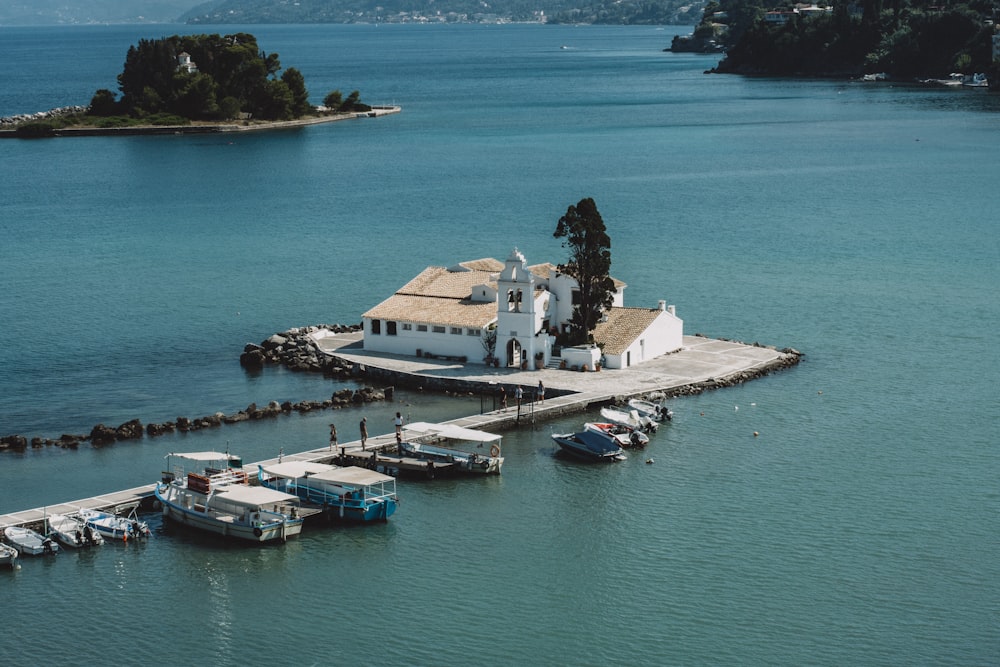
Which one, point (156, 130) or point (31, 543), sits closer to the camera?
point (31, 543)

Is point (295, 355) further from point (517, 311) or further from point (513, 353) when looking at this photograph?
point (517, 311)

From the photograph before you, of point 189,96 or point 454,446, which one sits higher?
point 189,96

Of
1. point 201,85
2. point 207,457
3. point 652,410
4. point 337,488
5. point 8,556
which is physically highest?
point 201,85

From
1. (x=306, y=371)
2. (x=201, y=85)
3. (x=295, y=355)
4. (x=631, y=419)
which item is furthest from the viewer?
(x=201, y=85)

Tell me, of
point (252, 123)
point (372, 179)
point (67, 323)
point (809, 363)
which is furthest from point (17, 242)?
point (252, 123)

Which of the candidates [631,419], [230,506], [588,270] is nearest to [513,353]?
[588,270]

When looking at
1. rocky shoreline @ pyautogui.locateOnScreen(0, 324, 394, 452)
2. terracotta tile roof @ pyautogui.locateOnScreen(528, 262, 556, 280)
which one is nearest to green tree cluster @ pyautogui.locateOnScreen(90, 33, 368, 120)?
rocky shoreline @ pyautogui.locateOnScreen(0, 324, 394, 452)
